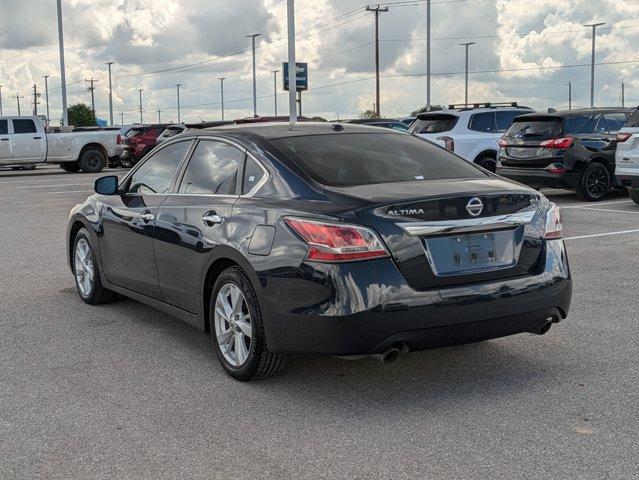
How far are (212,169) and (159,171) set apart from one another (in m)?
0.78

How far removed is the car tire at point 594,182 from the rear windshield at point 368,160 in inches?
381

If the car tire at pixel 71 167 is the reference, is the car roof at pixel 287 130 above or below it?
above

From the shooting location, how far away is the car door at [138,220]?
18.6 ft

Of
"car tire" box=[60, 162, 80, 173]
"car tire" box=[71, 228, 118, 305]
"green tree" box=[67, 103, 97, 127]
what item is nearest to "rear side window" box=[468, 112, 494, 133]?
"car tire" box=[71, 228, 118, 305]

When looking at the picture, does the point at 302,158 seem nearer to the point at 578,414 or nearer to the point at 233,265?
the point at 233,265

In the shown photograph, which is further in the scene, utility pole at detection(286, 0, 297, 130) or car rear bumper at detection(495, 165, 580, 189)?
utility pole at detection(286, 0, 297, 130)

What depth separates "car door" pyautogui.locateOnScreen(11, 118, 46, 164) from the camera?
26.8m

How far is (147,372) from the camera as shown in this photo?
498 centimetres

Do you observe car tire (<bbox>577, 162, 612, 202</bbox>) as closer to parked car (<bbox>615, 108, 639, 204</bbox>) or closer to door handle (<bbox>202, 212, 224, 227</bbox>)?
parked car (<bbox>615, 108, 639, 204</bbox>)

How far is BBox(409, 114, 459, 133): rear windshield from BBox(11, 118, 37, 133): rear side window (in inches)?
600

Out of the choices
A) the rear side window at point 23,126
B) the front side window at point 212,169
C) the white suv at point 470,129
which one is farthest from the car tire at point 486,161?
the rear side window at point 23,126

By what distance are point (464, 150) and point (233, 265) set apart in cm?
1244

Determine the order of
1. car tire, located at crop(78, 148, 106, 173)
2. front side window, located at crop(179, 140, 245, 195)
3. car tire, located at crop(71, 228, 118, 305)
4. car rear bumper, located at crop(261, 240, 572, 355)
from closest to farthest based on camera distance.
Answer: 1. car rear bumper, located at crop(261, 240, 572, 355)
2. front side window, located at crop(179, 140, 245, 195)
3. car tire, located at crop(71, 228, 118, 305)
4. car tire, located at crop(78, 148, 106, 173)

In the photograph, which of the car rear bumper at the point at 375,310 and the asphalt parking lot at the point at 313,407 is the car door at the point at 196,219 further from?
the car rear bumper at the point at 375,310
